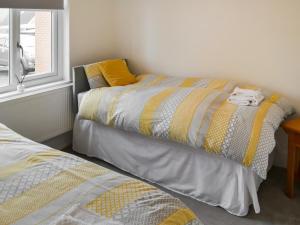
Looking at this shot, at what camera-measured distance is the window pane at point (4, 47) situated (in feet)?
9.66

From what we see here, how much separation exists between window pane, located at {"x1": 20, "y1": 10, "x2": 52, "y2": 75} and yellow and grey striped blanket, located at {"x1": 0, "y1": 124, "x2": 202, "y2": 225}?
1.73 metres

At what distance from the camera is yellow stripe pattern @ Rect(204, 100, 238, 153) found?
8.01 ft

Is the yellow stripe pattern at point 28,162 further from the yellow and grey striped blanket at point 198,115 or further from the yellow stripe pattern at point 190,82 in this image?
the yellow stripe pattern at point 190,82

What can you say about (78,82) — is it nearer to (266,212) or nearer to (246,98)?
(246,98)

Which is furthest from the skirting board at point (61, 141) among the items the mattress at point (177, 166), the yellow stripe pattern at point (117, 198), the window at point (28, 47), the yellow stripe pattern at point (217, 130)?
the yellow stripe pattern at point (117, 198)

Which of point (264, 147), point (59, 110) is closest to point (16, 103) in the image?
point (59, 110)

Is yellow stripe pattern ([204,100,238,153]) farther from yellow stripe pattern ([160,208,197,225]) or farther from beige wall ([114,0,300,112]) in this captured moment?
yellow stripe pattern ([160,208,197,225])

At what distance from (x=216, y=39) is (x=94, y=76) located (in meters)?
1.25

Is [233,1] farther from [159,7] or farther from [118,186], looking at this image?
[118,186]

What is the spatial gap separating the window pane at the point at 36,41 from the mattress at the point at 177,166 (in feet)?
1.70

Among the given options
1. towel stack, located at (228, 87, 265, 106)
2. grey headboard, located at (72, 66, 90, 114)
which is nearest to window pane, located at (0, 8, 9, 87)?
grey headboard, located at (72, 66, 90, 114)

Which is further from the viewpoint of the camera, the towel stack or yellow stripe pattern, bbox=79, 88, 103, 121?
yellow stripe pattern, bbox=79, 88, 103, 121

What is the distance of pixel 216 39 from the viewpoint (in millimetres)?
3395

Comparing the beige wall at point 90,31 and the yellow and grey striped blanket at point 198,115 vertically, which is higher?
the beige wall at point 90,31
